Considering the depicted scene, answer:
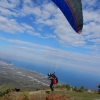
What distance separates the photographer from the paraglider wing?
11891mm

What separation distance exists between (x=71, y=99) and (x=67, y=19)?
950cm

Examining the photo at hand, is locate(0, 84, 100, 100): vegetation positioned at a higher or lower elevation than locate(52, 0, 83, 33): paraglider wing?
Answer: lower

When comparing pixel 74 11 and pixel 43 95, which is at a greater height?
pixel 74 11

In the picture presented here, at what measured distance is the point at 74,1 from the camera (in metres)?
11.8

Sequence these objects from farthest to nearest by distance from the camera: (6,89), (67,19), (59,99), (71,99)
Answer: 1. (6,89)
2. (71,99)
3. (59,99)
4. (67,19)

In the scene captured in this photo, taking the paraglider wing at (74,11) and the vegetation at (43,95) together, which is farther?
the vegetation at (43,95)

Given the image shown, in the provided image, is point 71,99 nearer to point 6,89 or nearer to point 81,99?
point 81,99

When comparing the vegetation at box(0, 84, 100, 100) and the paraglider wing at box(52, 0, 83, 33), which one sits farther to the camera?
the vegetation at box(0, 84, 100, 100)

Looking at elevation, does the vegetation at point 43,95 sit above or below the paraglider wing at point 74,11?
below

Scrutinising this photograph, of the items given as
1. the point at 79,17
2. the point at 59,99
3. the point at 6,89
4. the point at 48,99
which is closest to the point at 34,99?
the point at 48,99

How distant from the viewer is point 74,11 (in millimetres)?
12180

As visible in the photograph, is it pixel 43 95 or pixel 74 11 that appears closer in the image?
pixel 74 11

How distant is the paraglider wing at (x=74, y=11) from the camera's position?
1189 cm

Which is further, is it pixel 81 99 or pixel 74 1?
pixel 81 99
